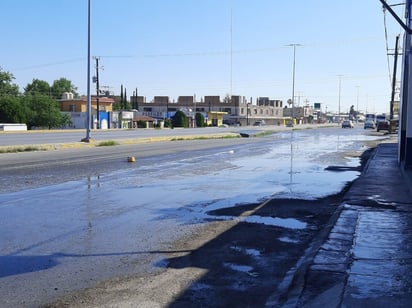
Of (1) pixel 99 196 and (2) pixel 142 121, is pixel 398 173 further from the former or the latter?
(2) pixel 142 121

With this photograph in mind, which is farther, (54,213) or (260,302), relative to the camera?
(54,213)

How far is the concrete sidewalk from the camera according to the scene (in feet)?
16.9

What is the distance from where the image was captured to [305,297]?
5.24 meters

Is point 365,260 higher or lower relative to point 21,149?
higher

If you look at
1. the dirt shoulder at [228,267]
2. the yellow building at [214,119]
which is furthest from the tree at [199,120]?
the dirt shoulder at [228,267]

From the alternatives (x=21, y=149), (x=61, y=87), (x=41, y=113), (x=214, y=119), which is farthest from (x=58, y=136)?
(x=61, y=87)

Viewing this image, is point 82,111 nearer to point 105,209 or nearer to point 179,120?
point 179,120

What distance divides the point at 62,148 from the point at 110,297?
90.7 feet

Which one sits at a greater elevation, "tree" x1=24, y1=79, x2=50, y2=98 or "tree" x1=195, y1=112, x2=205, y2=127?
"tree" x1=24, y1=79, x2=50, y2=98

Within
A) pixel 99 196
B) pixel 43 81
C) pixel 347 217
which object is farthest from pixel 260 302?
pixel 43 81

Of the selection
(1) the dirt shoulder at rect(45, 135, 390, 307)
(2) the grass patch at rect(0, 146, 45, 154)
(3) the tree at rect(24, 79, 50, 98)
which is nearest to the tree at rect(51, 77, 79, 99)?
(3) the tree at rect(24, 79, 50, 98)

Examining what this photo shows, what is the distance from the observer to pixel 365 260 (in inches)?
258

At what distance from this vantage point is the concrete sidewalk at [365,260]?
203 inches

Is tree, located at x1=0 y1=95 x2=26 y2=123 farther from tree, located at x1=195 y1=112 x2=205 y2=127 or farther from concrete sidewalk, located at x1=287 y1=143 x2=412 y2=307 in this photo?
concrete sidewalk, located at x1=287 y1=143 x2=412 y2=307
